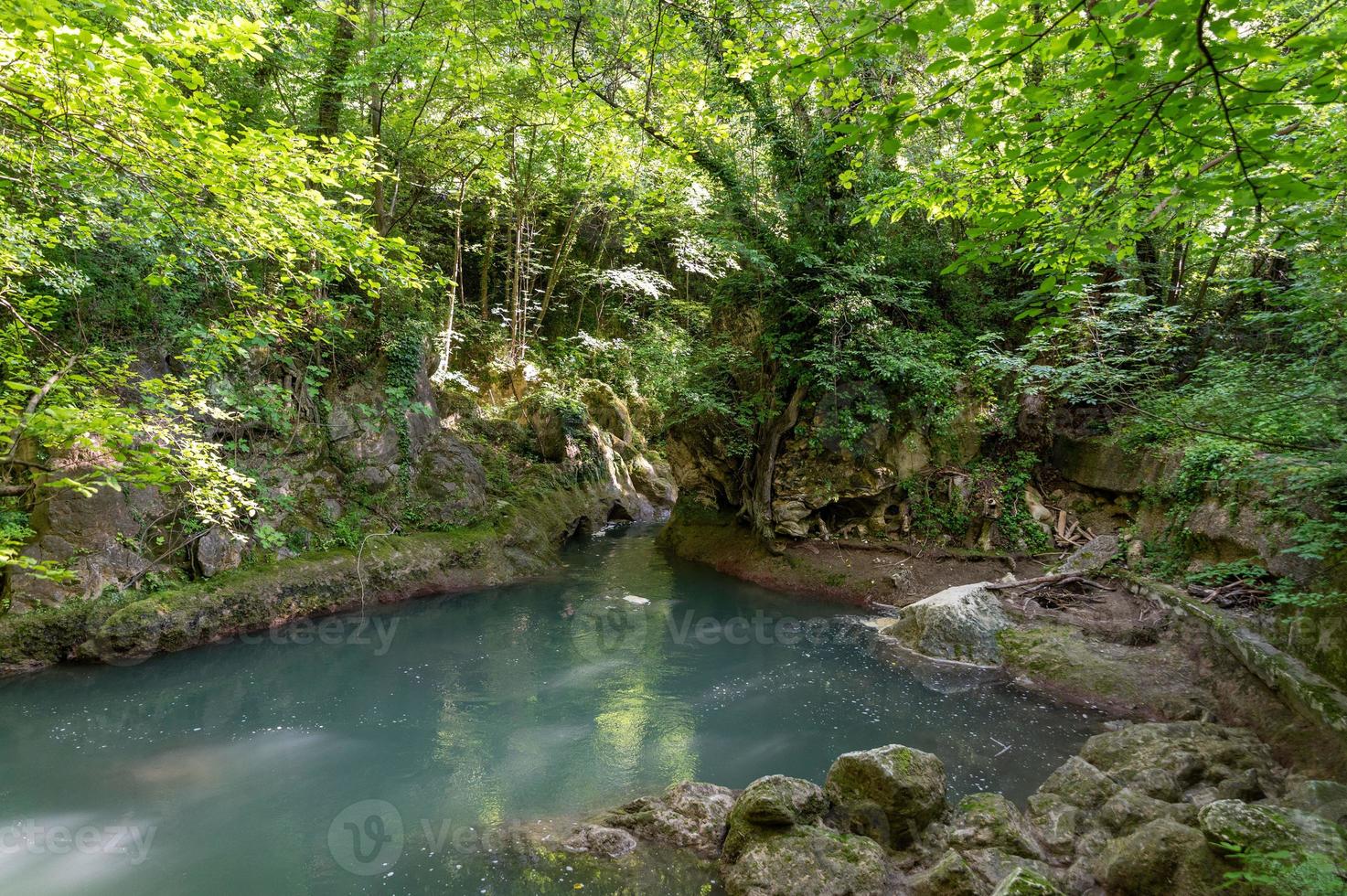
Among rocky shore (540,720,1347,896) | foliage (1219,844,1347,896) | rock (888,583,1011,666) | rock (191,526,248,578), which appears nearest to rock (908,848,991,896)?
rocky shore (540,720,1347,896)

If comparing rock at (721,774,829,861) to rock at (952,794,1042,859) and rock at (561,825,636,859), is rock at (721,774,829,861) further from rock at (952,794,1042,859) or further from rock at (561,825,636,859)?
rock at (952,794,1042,859)

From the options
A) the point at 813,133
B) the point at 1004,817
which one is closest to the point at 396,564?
the point at 1004,817

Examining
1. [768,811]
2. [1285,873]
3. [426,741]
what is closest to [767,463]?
[426,741]

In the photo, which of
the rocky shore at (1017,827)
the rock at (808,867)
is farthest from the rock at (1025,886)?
the rock at (808,867)

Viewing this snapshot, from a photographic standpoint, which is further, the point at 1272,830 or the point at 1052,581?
the point at 1052,581

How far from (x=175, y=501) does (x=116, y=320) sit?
278cm

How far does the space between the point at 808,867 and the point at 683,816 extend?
112 cm

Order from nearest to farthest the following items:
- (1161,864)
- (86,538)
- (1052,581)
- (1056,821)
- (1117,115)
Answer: (1117,115)
(1161,864)
(1056,821)
(86,538)
(1052,581)

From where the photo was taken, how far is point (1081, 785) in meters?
4.66

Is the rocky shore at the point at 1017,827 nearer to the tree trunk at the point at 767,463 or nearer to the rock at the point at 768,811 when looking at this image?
the rock at the point at 768,811

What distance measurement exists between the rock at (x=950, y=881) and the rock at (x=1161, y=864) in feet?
2.49

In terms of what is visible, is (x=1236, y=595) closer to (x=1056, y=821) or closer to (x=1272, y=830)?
(x=1056, y=821)

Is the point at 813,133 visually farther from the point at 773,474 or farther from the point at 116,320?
the point at 116,320

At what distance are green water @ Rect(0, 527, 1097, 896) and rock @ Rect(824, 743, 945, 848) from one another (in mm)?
1053
